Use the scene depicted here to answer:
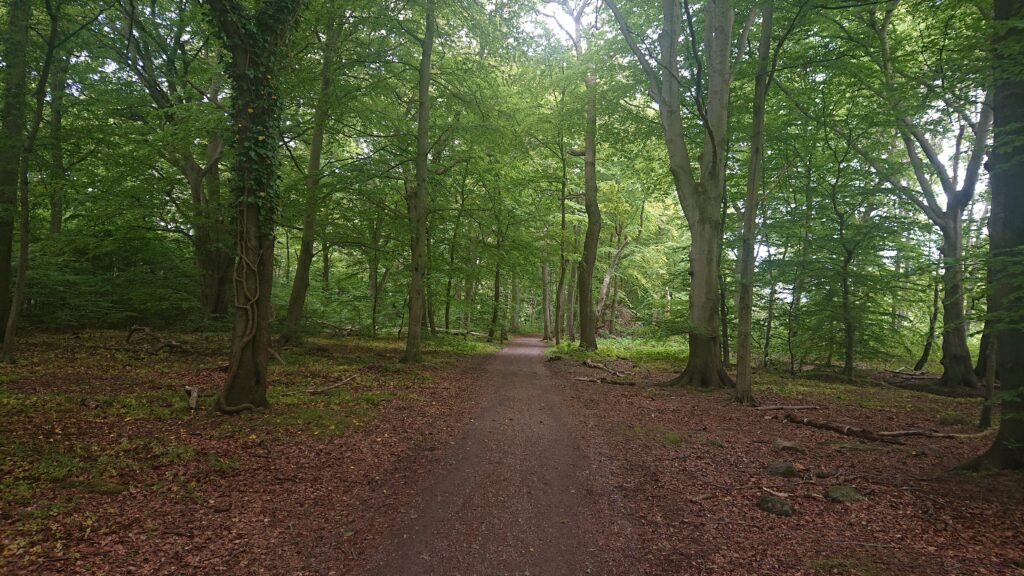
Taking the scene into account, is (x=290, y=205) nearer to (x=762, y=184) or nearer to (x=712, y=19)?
(x=712, y=19)

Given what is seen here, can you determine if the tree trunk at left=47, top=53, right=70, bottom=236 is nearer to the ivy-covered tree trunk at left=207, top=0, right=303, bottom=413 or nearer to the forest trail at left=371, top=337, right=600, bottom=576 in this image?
the ivy-covered tree trunk at left=207, top=0, right=303, bottom=413

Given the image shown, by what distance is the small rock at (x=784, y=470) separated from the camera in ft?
17.0

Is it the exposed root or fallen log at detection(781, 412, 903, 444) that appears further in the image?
fallen log at detection(781, 412, 903, 444)

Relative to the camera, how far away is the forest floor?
11.0ft

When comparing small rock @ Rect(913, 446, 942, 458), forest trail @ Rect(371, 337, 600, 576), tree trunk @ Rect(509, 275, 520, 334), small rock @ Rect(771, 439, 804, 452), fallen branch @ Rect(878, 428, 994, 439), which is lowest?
forest trail @ Rect(371, 337, 600, 576)

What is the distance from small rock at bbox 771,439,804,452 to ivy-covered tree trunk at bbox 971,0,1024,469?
1.70m

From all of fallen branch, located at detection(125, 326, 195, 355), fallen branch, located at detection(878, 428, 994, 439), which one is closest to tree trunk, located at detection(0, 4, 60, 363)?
fallen branch, located at detection(125, 326, 195, 355)

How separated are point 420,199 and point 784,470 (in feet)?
34.2

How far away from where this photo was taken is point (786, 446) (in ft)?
20.1

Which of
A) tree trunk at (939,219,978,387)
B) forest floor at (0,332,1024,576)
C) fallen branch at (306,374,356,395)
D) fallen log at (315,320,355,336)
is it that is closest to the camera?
forest floor at (0,332,1024,576)

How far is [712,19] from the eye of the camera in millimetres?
10305

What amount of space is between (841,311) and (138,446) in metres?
15.6

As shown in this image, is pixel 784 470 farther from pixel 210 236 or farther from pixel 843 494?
pixel 210 236

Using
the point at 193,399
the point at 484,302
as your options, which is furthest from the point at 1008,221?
the point at 484,302
